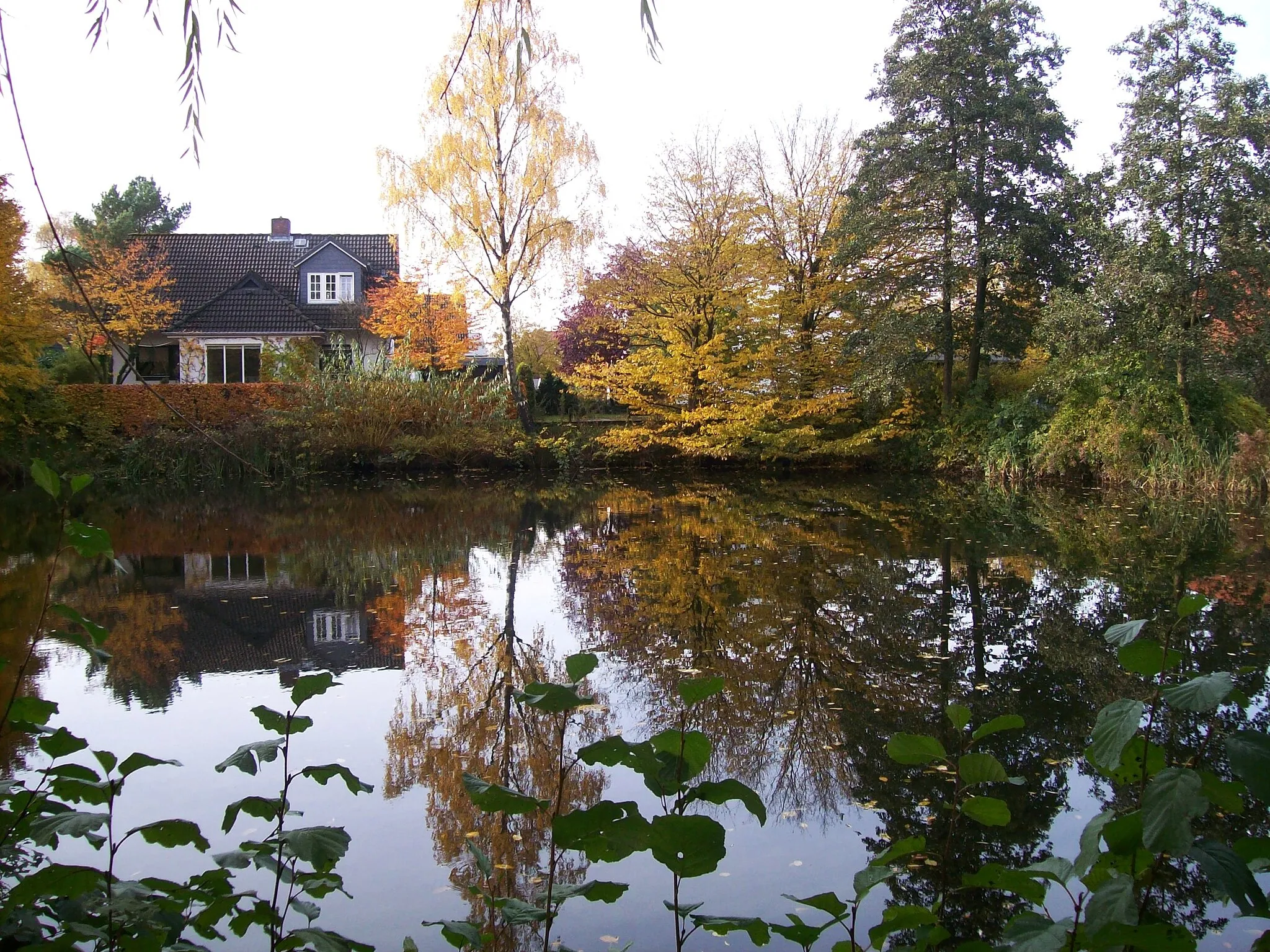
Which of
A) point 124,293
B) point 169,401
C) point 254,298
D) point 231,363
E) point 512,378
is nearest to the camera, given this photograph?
point 169,401

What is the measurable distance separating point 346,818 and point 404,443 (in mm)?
19141

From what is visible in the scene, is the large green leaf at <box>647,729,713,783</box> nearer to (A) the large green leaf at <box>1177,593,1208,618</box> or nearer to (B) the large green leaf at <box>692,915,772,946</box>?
(B) the large green leaf at <box>692,915,772,946</box>

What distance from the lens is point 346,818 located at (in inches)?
150

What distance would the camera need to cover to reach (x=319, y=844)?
181 centimetres

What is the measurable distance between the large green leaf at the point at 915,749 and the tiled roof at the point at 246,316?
31.4 meters

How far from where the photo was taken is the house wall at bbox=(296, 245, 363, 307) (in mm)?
33219

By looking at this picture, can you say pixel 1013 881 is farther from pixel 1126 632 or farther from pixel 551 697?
pixel 551 697

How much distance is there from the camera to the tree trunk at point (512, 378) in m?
24.6

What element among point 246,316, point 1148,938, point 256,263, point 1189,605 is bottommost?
point 1148,938

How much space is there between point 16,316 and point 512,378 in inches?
460

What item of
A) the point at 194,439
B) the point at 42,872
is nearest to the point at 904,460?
the point at 194,439

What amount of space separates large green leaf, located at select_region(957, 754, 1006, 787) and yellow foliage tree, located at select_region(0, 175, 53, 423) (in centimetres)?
1897

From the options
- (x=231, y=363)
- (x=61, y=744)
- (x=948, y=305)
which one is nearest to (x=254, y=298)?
(x=231, y=363)

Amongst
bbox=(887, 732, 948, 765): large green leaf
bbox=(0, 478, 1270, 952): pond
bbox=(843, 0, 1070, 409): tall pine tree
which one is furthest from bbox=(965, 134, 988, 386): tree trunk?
bbox=(887, 732, 948, 765): large green leaf
